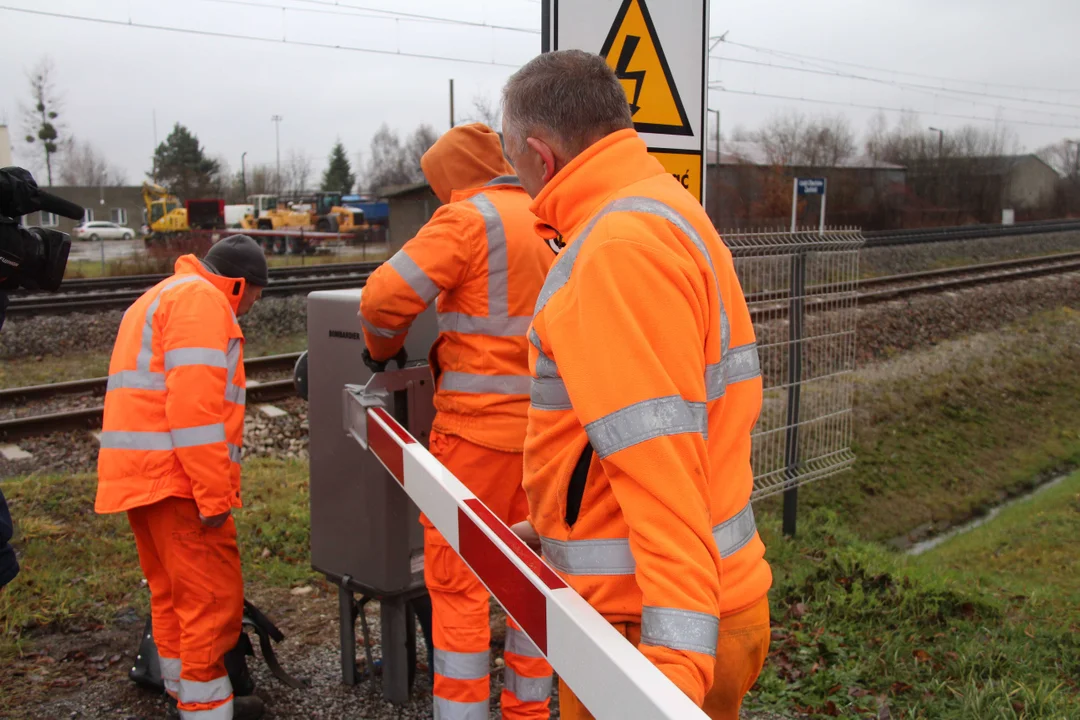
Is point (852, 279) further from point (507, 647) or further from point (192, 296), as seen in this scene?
point (192, 296)

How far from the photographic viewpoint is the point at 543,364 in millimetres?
1769

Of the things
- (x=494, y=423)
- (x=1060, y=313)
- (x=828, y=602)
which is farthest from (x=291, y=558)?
(x=1060, y=313)

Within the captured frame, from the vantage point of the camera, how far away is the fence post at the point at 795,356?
5246mm

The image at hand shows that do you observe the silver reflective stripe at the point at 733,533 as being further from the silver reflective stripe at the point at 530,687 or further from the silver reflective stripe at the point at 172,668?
the silver reflective stripe at the point at 172,668

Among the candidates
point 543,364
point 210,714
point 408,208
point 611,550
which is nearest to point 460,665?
point 210,714

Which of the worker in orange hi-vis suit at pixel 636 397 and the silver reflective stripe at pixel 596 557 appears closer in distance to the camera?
the worker in orange hi-vis suit at pixel 636 397

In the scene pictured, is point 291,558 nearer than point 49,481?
Yes

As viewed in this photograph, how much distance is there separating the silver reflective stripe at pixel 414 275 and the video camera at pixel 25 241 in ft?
3.39

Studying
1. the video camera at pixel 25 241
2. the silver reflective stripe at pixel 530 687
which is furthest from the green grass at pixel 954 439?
the video camera at pixel 25 241

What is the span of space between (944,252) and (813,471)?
71.9ft

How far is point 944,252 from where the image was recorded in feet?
81.9

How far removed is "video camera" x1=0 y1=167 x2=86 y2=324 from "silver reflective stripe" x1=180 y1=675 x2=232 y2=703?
5.13ft

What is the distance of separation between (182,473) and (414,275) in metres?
1.20

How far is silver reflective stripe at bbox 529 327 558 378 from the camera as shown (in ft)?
5.74
